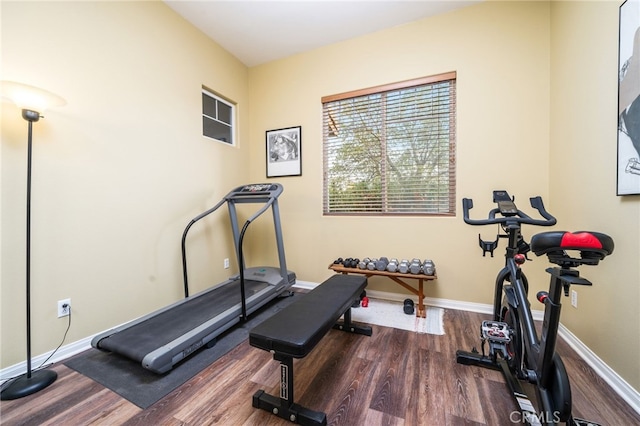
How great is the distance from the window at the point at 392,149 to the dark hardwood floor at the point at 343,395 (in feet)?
5.33

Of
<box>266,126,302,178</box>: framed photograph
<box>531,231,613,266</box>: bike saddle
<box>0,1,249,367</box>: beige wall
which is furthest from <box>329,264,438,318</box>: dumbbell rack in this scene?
<box>0,1,249,367</box>: beige wall

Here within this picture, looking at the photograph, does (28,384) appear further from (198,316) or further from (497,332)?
(497,332)

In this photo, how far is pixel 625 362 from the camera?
144cm

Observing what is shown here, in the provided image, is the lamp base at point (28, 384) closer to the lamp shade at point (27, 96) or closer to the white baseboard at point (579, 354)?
the white baseboard at point (579, 354)

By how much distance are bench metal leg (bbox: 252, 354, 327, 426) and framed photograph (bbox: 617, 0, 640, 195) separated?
209cm

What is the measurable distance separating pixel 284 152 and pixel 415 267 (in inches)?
90.2

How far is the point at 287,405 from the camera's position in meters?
1.32

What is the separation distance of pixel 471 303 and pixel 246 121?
3.75 m

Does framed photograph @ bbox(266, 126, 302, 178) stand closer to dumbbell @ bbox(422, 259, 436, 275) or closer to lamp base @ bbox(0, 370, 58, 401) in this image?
dumbbell @ bbox(422, 259, 436, 275)

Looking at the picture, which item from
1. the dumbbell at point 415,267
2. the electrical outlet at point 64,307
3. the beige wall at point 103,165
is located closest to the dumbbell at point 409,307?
the dumbbell at point 415,267

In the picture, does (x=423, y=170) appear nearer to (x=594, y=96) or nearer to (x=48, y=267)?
(x=594, y=96)

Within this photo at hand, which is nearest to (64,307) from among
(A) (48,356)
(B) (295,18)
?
(A) (48,356)

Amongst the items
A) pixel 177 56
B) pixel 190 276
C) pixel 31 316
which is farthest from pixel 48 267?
pixel 177 56

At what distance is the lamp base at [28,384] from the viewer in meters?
1.45
